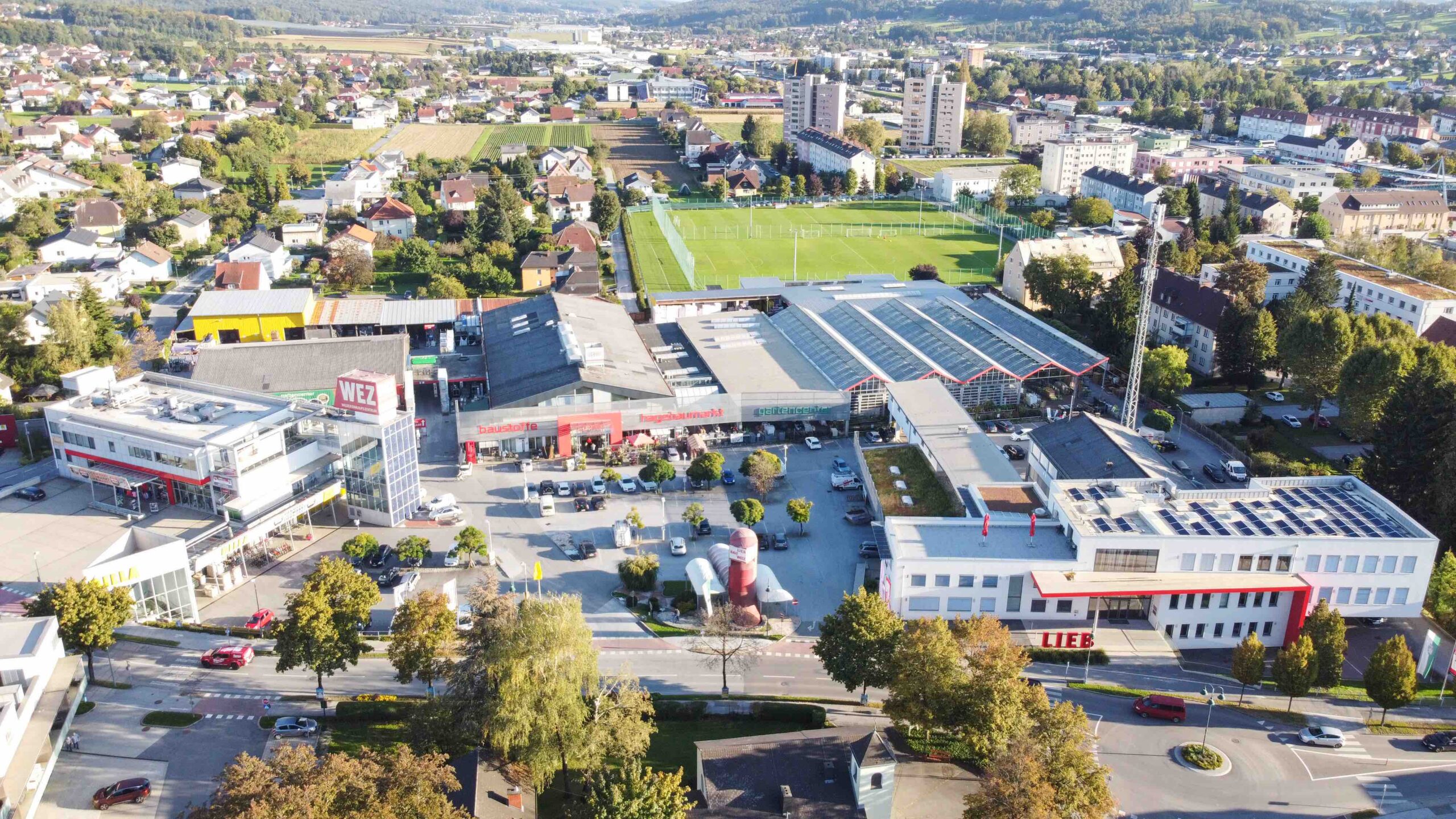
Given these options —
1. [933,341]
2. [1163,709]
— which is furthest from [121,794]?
[933,341]

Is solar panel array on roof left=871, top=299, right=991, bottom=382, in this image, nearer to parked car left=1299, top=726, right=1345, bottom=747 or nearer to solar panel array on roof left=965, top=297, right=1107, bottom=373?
solar panel array on roof left=965, top=297, right=1107, bottom=373

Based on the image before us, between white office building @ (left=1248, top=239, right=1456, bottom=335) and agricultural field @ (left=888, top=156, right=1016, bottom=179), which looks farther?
agricultural field @ (left=888, top=156, right=1016, bottom=179)

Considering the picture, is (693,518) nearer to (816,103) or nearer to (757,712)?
(757,712)

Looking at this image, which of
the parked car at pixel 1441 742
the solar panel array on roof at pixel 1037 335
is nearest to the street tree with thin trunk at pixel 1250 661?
the parked car at pixel 1441 742

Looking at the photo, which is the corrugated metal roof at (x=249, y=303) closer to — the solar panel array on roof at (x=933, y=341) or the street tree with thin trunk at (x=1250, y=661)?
the solar panel array on roof at (x=933, y=341)

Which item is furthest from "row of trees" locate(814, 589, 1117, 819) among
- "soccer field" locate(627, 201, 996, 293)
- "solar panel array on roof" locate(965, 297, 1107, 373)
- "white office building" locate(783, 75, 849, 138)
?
"white office building" locate(783, 75, 849, 138)

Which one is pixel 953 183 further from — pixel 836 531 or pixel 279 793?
pixel 279 793
